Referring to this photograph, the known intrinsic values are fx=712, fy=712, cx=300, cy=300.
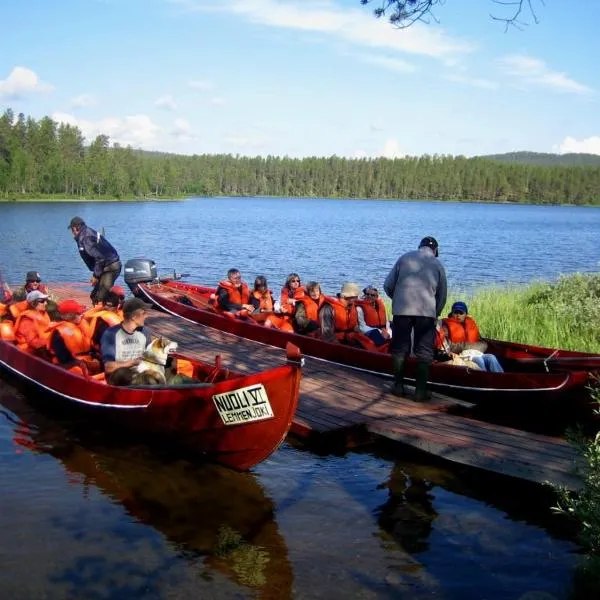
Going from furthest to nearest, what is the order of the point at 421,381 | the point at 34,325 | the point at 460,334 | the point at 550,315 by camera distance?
the point at 550,315 → the point at 34,325 → the point at 460,334 → the point at 421,381

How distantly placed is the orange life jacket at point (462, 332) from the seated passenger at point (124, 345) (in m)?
4.35

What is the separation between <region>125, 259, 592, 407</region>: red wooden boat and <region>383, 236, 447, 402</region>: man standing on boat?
0.56m

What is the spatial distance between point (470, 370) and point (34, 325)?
6327 mm

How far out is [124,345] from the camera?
8.31m

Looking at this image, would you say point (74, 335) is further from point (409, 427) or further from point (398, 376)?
point (409, 427)

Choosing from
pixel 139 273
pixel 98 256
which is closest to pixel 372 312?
pixel 98 256

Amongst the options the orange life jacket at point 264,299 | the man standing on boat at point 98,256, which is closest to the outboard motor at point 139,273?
the man standing on boat at point 98,256

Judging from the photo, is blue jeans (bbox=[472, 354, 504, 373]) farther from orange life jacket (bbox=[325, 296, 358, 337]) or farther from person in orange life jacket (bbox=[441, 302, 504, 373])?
orange life jacket (bbox=[325, 296, 358, 337])

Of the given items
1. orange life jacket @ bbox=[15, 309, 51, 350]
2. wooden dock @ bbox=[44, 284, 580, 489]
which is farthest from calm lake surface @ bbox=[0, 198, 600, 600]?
orange life jacket @ bbox=[15, 309, 51, 350]

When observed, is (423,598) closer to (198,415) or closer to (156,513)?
(156,513)

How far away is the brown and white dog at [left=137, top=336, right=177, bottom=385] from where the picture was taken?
823 cm

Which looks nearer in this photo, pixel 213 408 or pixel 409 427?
pixel 213 408

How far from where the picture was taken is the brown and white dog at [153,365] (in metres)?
8.23

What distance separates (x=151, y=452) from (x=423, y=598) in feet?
12.8
